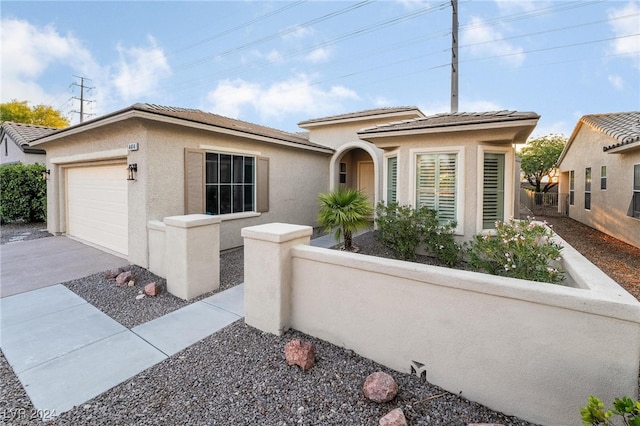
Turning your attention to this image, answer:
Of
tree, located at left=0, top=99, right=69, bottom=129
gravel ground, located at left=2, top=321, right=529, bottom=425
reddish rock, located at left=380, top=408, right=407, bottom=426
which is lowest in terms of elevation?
gravel ground, located at left=2, top=321, right=529, bottom=425

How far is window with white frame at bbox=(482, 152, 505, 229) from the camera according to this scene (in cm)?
748

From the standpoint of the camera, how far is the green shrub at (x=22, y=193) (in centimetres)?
1292

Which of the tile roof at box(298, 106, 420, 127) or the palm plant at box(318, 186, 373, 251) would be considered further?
the tile roof at box(298, 106, 420, 127)

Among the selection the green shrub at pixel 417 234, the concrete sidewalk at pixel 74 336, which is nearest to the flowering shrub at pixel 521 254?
the green shrub at pixel 417 234

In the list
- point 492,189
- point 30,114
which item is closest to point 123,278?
point 492,189

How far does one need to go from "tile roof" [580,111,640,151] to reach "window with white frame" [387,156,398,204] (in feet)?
23.7

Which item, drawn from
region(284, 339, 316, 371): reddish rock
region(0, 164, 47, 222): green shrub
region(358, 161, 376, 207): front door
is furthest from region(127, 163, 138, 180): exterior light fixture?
region(358, 161, 376, 207): front door

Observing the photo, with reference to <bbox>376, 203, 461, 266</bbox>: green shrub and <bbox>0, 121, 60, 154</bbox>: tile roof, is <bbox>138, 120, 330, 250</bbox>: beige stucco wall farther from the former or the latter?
<bbox>0, 121, 60, 154</bbox>: tile roof

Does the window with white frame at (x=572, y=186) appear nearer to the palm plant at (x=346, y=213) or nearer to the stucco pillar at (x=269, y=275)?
the palm plant at (x=346, y=213)

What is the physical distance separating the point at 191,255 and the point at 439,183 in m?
6.29

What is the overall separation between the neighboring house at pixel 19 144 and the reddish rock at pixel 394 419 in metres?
20.4

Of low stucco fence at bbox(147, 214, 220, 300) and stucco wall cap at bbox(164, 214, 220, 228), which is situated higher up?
stucco wall cap at bbox(164, 214, 220, 228)

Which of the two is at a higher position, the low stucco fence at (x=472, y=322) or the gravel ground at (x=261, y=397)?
the low stucco fence at (x=472, y=322)

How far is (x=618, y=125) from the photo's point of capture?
12.2 metres
